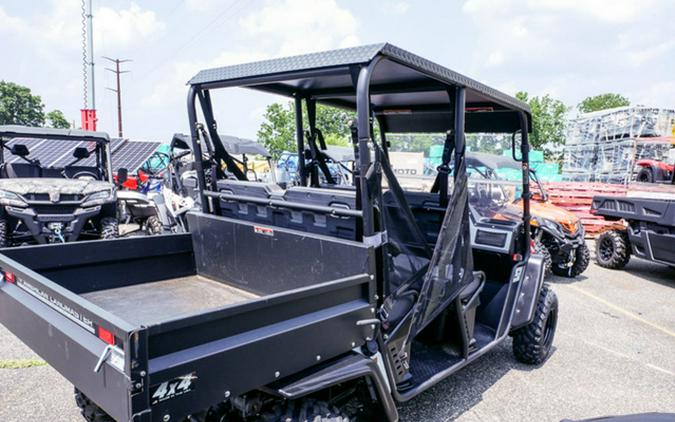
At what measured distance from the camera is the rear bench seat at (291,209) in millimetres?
2490

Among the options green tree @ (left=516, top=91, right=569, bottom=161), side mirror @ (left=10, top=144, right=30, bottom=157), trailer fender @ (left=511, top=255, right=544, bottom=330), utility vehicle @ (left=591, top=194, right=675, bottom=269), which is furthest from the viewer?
green tree @ (left=516, top=91, right=569, bottom=161)

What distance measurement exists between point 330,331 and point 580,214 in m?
11.5

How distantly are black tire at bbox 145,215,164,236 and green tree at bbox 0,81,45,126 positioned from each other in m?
43.6

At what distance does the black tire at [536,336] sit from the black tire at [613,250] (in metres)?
4.84

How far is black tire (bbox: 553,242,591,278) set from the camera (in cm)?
→ 727

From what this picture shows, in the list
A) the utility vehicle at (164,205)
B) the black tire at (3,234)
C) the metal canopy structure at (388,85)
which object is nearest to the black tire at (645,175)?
the metal canopy structure at (388,85)

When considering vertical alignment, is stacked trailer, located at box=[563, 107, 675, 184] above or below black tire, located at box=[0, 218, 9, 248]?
above

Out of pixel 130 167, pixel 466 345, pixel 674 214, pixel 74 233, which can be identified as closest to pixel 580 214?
pixel 674 214

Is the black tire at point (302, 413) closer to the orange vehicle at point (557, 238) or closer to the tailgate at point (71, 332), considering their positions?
the tailgate at point (71, 332)

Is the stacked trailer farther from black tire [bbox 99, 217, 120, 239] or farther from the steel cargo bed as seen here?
the steel cargo bed

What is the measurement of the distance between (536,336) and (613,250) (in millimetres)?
5250

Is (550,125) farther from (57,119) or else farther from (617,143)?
(57,119)

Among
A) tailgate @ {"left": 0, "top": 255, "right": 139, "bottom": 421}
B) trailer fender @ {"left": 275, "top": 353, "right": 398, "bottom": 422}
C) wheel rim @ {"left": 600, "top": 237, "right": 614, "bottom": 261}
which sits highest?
→ tailgate @ {"left": 0, "top": 255, "right": 139, "bottom": 421}

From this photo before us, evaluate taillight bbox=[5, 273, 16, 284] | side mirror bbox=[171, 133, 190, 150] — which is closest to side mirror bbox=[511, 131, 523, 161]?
taillight bbox=[5, 273, 16, 284]
